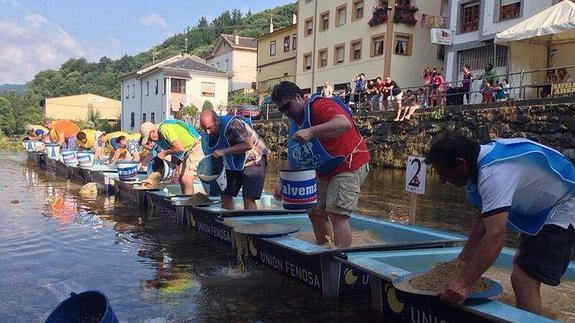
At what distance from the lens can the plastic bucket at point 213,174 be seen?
23.2ft

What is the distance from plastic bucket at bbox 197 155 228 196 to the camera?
7086mm

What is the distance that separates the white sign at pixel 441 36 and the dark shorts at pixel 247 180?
2047 centimetres

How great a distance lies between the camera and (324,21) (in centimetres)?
3769

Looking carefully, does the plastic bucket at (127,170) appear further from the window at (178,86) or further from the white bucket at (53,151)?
the window at (178,86)

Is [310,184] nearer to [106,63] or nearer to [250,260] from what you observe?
[250,260]

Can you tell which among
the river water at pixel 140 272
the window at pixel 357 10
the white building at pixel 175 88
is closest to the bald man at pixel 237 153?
the river water at pixel 140 272

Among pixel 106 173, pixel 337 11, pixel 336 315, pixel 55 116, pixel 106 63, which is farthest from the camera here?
pixel 106 63

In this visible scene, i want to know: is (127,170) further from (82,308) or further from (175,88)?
(175,88)

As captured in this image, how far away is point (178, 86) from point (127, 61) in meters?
73.0

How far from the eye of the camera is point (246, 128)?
23.0 feet

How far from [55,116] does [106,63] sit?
56.3 meters

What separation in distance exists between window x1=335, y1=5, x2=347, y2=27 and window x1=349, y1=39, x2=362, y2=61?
226 centimetres

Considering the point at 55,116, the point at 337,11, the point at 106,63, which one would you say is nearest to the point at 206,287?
the point at 337,11

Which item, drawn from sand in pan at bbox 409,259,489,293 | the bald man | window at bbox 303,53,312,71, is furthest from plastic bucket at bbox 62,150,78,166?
window at bbox 303,53,312,71
